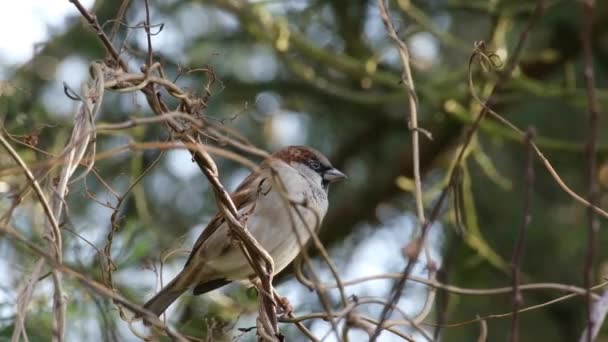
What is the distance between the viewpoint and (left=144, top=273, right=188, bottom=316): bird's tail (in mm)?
3098

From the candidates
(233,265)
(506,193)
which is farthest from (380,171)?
(233,265)

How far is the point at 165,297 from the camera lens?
319cm

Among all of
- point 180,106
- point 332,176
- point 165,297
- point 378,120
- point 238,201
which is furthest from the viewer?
point 378,120

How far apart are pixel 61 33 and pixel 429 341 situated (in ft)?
12.6

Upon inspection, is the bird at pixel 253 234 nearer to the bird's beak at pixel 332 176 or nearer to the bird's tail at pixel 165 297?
the bird's tail at pixel 165 297

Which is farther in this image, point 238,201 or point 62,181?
point 238,201

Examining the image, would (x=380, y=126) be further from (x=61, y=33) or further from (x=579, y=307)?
(x=61, y=33)

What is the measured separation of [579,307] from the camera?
5645 millimetres

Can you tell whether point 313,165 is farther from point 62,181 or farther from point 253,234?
point 62,181

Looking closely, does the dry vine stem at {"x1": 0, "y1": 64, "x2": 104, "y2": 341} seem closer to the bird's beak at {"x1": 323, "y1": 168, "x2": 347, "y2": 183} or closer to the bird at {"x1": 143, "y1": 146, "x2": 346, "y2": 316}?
the bird at {"x1": 143, "y1": 146, "x2": 346, "y2": 316}

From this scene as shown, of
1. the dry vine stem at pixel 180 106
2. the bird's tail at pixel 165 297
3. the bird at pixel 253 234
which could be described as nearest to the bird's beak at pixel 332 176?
the bird at pixel 253 234

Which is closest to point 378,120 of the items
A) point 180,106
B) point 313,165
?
point 313,165

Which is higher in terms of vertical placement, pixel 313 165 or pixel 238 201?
pixel 313 165

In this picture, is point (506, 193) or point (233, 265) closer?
point (233, 265)
